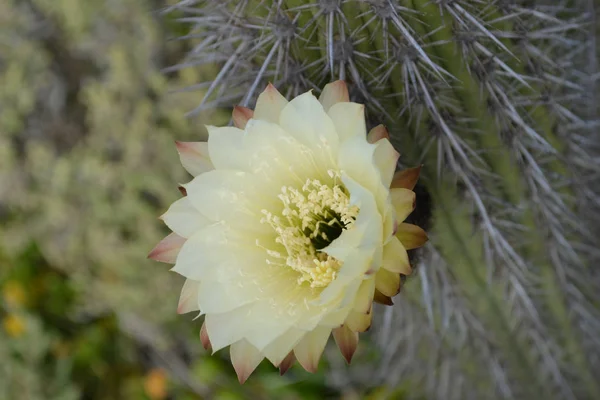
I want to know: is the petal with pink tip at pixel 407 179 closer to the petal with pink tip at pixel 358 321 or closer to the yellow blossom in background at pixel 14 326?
the petal with pink tip at pixel 358 321

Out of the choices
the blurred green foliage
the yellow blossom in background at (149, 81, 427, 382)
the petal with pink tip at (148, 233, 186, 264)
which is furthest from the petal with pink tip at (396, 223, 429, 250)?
the blurred green foliage

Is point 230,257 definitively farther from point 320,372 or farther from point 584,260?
point 320,372

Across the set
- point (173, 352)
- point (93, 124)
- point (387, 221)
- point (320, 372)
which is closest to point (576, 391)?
point (320, 372)

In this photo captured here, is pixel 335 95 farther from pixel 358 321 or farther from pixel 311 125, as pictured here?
pixel 358 321

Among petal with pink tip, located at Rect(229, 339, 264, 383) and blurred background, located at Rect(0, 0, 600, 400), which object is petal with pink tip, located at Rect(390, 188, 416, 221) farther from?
blurred background, located at Rect(0, 0, 600, 400)

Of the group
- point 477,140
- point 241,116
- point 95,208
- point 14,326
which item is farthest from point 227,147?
point 14,326

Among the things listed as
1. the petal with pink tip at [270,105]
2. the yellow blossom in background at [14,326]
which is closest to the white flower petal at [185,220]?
the petal with pink tip at [270,105]
